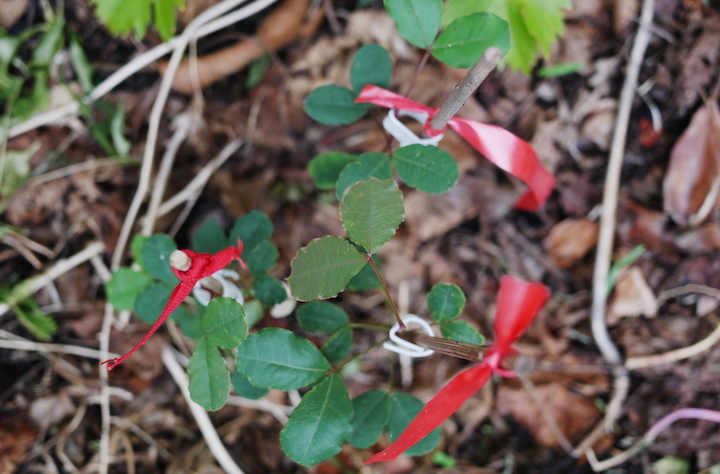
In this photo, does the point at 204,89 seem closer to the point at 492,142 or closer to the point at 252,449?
the point at 492,142

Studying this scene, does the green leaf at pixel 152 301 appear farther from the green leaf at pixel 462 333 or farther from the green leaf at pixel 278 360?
→ the green leaf at pixel 462 333

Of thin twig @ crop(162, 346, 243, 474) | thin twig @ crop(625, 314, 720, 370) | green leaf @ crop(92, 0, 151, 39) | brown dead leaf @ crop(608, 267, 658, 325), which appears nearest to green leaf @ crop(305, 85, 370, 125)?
green leaf @ crop(92, 0, 151, 39)

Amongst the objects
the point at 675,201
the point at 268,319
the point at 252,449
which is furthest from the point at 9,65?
the point at 675,201

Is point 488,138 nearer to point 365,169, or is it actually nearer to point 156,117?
point 365,169

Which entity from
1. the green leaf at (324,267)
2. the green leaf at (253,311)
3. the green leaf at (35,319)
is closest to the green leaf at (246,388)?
the green leaf at (253,311)

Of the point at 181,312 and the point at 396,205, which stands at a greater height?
the point at 396,205

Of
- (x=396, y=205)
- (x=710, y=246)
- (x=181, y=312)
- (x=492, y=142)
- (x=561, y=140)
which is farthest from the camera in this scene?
(x=561, y=140)

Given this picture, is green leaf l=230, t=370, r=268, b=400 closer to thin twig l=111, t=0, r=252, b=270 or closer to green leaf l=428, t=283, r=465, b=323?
green leaf l=428, t=283, r=465, b=323
